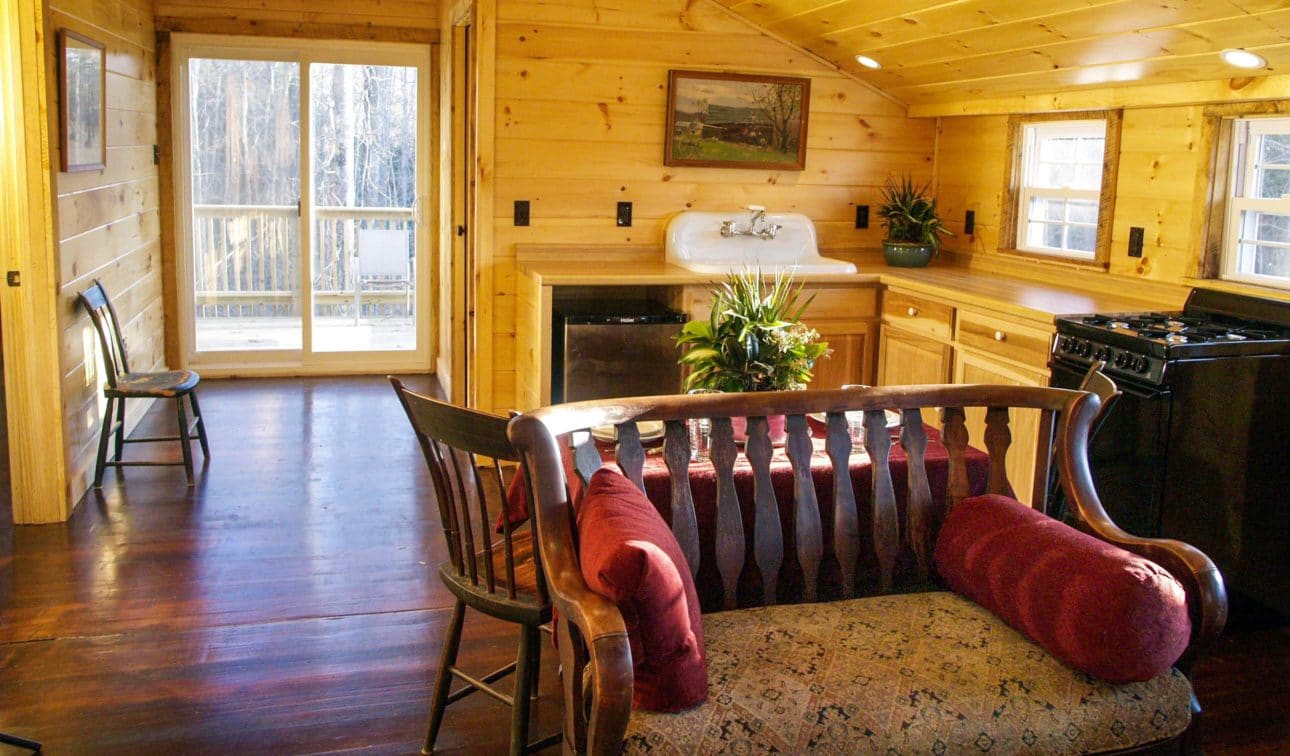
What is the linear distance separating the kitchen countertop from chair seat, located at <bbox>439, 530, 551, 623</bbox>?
200 centimetres

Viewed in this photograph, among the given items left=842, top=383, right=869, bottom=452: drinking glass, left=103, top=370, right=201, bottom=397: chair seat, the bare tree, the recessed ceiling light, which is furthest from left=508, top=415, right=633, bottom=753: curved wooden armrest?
the bare tree

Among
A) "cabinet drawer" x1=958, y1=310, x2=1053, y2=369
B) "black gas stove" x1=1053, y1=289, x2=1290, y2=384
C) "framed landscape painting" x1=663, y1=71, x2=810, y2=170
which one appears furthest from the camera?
"framed landscape painting" x1=663, y1=71, x2=810, y2=170

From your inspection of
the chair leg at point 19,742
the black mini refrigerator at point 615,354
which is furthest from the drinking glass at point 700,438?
the black mini refrigerator at point 615,354

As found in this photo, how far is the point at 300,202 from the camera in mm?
6672

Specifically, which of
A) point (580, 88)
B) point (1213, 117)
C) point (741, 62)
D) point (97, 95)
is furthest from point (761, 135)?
point (97, 95)

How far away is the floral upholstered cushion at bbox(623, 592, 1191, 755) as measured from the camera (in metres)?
1.89

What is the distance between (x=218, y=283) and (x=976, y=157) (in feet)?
13.8

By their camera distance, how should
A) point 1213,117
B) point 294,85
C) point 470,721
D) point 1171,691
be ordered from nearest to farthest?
point 1171,691 < point 470,721 < point 1213,117 < point 294,85

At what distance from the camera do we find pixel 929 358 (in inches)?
181

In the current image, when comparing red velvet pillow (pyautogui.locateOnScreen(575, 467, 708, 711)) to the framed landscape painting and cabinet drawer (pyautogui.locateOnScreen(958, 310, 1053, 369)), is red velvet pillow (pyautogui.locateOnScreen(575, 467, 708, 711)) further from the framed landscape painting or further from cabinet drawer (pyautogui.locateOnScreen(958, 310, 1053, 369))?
the framed landscape painting

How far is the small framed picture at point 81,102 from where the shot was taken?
4.18 metres

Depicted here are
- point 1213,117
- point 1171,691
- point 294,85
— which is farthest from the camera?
point 294,85

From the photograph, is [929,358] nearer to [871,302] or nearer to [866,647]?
[871,302]

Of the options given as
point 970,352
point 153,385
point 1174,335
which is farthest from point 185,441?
point 1174,335
